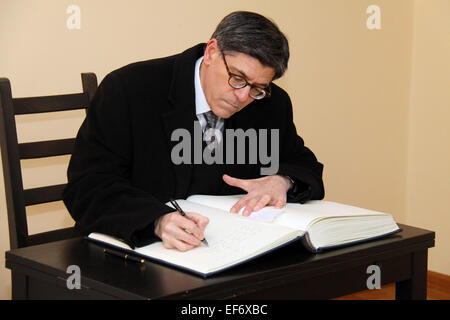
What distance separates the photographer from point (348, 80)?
3.40 meters

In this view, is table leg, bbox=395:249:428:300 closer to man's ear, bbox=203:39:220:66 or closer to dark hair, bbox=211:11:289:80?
dark hair, bbox=211:11:289:80

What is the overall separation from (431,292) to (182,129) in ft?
7.00

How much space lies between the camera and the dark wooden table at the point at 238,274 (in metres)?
1.18

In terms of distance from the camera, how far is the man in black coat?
5.39 feet

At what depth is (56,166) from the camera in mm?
2557

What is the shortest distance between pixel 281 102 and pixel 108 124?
644mm

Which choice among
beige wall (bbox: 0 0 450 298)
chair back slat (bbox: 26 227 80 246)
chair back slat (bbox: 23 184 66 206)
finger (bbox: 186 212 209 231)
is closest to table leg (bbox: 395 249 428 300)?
finger (bbox: 186 212 209 231)

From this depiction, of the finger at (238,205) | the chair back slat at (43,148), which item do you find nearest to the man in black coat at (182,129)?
the finger at (238,205)

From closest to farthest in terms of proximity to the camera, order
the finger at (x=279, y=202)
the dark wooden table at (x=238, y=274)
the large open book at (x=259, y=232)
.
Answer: the dark wooden table at (x=238, y=274)
the large open book at (x=259, y=232)
the finger at (x=279, y=202)

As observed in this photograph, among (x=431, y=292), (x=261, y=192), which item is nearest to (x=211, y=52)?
(x=261, y=192)

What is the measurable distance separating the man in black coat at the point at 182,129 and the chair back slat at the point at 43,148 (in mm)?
323

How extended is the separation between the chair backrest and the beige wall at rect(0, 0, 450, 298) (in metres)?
0.37

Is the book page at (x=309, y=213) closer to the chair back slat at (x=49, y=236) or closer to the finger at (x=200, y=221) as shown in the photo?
the finger at (x=200, y=221)
